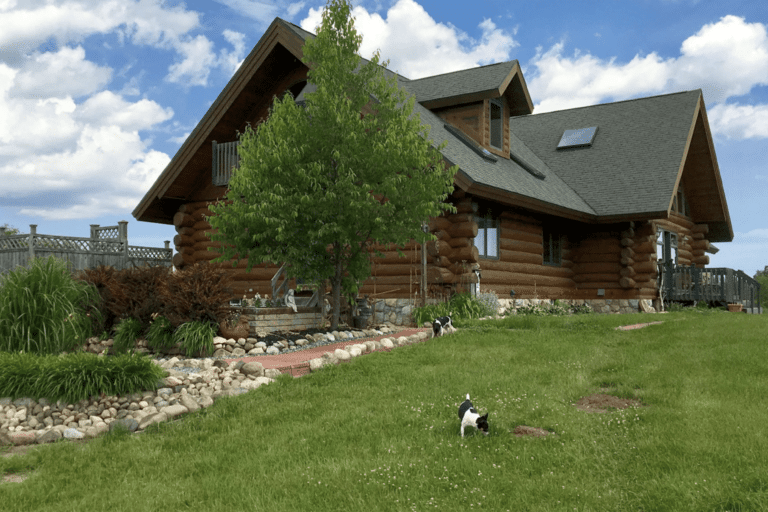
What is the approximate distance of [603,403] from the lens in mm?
7039

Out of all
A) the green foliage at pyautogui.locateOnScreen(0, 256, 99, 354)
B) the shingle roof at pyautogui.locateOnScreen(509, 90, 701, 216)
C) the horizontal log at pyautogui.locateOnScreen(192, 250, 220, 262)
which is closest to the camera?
the green foliage at pyautogui.locateOnScreen(0, 256, 99, 354)

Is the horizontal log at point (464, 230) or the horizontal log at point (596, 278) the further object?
the horizontal log at point (596, 278)

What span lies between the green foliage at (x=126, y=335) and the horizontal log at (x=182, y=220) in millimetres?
7918

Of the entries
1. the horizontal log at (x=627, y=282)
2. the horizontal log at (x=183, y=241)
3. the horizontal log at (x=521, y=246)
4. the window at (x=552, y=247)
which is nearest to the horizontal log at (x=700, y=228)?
the horizontal log at (x=627, y=282)

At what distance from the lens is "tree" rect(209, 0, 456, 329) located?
1230 centimetres

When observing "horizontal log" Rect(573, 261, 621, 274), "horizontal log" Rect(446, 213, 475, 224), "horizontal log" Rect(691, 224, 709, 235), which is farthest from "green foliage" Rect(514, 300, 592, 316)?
"horizontal log" Rect(691, 224, 709, 235)

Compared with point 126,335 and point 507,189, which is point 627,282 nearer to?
point 507,189

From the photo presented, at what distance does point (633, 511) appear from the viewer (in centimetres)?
451

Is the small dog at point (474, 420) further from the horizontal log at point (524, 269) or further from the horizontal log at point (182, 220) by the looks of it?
the horizontal log at point (182, 220)

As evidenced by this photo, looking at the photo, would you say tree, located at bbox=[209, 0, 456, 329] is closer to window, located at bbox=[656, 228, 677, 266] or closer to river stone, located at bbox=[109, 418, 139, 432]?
river stone, located at bbox=[109, 418, 139, 432]

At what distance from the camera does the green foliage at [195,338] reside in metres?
11.1

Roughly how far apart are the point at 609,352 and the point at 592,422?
3.90 meters

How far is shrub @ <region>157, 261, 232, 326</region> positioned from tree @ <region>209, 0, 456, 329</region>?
118cm

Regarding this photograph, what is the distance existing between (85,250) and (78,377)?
40.8ft
